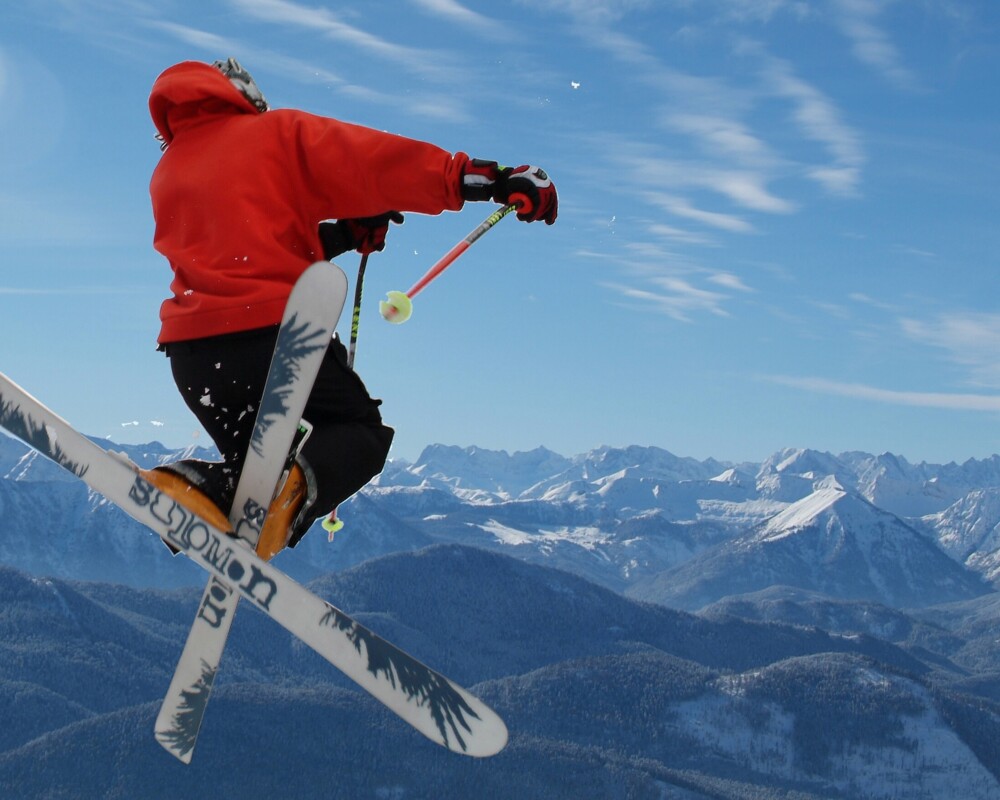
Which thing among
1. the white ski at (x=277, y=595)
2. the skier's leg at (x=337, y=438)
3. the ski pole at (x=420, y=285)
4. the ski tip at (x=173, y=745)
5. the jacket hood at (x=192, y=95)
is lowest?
the ski tip at (x=173, y=745)

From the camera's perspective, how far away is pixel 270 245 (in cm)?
562

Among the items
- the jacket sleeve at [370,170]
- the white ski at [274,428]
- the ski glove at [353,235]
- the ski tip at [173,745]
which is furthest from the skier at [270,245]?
the ski tip at [173,745]

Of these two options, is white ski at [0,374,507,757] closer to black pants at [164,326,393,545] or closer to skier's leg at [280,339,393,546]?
black pants at [164,326,393,545]

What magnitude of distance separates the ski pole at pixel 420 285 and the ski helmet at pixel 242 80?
1.26m

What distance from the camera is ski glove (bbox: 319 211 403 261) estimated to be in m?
6.29

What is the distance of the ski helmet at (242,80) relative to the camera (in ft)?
19.9

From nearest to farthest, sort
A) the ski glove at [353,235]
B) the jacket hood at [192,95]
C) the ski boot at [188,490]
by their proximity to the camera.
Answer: the ski boot at [188,490] → the jacket hood at [192,95] → the ski glove at [353,235]

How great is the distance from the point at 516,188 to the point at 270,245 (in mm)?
1284

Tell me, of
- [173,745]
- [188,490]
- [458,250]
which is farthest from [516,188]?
[173,745]

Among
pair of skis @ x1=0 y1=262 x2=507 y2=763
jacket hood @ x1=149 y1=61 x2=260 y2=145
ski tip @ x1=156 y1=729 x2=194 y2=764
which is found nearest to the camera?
pair of skis @ x1=0 y1=262 x2=507 y2=763

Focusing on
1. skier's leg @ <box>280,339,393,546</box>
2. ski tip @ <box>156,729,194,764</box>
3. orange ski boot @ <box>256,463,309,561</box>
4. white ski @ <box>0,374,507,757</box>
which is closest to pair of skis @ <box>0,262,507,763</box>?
white ski @ <box>0,374,507,757</box>

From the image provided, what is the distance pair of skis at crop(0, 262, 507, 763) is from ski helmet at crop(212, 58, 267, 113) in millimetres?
1453

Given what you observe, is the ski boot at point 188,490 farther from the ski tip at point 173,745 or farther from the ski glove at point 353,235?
the ski glove at point 353,235

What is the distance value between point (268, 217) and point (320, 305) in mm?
731
